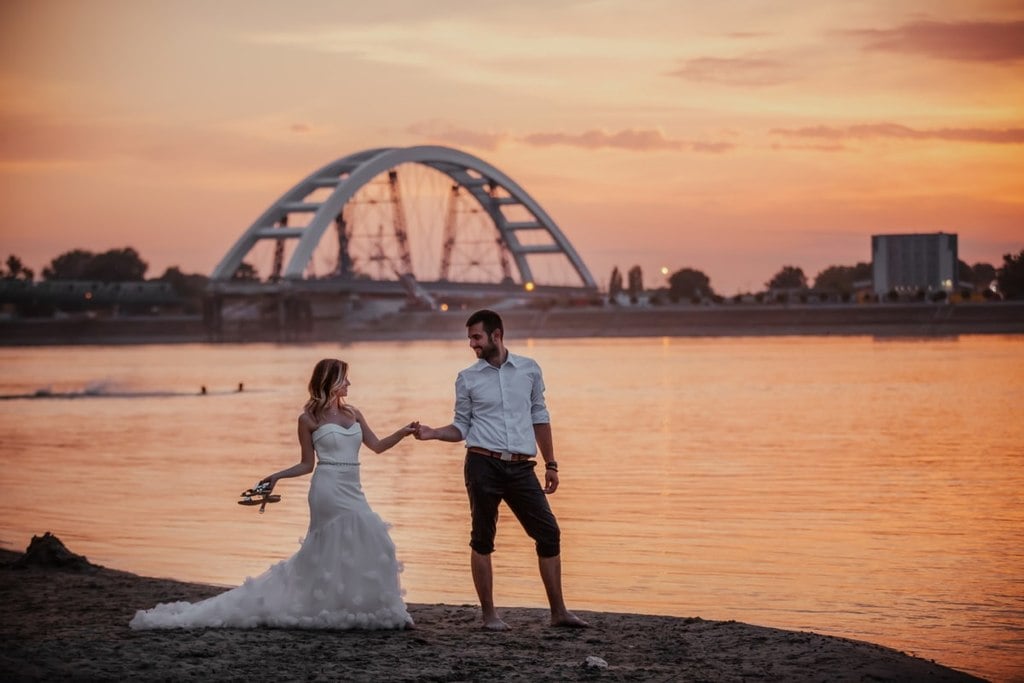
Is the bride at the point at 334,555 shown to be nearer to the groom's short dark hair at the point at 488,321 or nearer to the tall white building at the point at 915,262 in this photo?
the groom's short dark hair at the point at 488,321

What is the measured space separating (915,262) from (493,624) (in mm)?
144102

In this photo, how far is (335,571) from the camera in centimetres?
898

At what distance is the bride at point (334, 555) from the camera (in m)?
8.97

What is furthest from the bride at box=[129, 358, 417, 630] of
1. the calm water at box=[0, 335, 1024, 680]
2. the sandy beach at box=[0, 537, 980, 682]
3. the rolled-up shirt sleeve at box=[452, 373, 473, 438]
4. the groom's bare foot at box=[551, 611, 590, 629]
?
the calm water at box=[0, 335, 1024, 680]

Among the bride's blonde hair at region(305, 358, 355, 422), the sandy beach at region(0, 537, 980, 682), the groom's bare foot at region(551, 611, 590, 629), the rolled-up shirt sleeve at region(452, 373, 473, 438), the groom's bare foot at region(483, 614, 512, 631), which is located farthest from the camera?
the groom's bare foot at region(551, 611, 590, 629)

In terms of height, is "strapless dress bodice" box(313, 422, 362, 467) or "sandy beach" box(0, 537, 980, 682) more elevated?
"strapless dress bodice" box(313, 422, 362, 467)

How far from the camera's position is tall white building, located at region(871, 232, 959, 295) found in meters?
147

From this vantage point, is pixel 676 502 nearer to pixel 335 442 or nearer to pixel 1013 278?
pixel 335 442

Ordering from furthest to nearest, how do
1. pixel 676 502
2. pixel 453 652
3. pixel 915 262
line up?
pixel 915 262 < pixel 676 502 < pixel 453 652

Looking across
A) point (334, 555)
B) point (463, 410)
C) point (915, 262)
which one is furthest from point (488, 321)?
point (915, 262)

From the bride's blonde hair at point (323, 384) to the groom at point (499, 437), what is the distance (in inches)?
20.8

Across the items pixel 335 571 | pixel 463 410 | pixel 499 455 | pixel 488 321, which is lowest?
pixel 335 571

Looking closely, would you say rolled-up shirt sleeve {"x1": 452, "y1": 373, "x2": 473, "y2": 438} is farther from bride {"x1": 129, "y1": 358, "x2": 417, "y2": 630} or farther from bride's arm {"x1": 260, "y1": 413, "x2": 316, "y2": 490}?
bride's arm {"x1": 260, "y1": 413, "x2": 316, "y2": 490}

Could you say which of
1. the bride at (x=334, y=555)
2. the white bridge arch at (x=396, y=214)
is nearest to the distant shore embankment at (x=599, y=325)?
the white bridge arch at (x=396, y=214)
